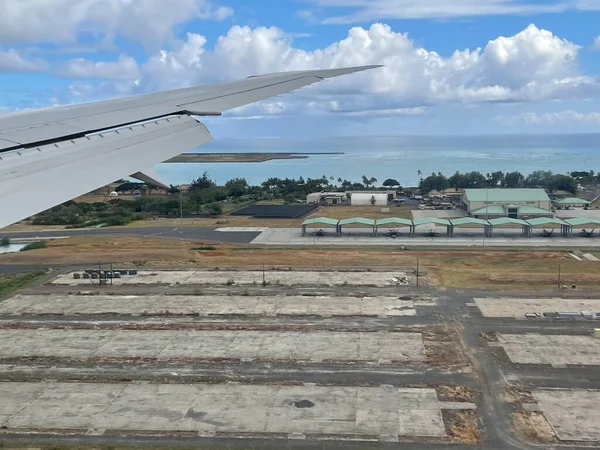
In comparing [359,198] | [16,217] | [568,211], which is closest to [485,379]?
[16,217]

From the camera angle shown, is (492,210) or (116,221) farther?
(116,221)

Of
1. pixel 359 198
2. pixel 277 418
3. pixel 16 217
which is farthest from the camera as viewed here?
pixel 359 198

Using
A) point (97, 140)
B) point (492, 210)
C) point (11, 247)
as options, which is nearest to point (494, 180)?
point (492, 210)

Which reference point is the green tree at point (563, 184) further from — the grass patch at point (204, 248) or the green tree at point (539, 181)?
the grass patch at point (204, 248)

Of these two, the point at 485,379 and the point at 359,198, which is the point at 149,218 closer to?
the point at 359,198

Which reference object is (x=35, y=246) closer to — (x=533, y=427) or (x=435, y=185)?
(x=533, y=427)

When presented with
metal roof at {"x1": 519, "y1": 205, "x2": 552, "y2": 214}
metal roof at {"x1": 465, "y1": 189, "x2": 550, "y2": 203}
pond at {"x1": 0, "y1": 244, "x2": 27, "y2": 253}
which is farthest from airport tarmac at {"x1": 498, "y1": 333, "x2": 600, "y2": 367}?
pond at {"x1": 0, "y1": 244, "x2": 27, "y2": 253}

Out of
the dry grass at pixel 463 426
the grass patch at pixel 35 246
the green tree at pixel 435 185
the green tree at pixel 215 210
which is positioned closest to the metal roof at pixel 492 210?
the green tree at pixel 215 210
